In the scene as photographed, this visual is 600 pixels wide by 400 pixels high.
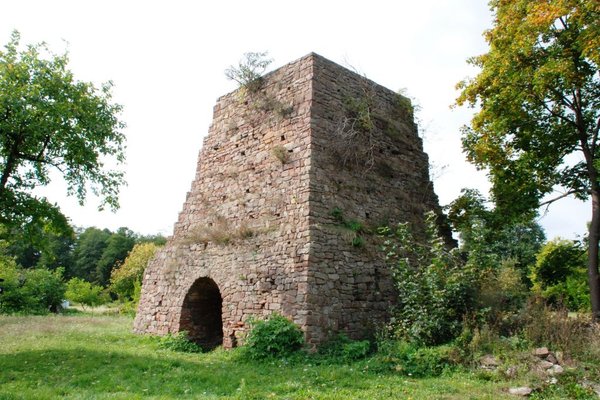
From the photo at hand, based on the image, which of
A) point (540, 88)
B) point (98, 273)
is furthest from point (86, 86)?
point (98, 273)

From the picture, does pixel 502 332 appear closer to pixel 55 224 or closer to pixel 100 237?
pixel 55 224

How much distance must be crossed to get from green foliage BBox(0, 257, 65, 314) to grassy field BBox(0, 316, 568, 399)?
17.2 meters

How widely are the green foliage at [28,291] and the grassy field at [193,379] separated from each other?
1719cm

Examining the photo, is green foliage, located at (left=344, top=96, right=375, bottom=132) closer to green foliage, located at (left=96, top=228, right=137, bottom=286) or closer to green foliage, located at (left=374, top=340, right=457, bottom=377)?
green foliage, located at (left=374, top=340, right=457, bottom=377)

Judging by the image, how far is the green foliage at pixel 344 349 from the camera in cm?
877

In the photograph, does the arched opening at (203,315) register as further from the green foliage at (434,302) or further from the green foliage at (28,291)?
the green foliage at (28,291)

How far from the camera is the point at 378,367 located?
8.04 m

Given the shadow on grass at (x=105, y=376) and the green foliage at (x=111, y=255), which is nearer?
the shadow on grass at (x=105, y=376)

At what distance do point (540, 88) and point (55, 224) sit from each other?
1195 centimetres

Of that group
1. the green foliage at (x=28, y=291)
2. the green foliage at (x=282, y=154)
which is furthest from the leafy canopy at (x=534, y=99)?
the green foliage at (x=28, y=291)

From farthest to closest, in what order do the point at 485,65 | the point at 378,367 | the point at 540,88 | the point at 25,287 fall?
the point at 25,287 → the point at 485,65 → the point at 540,88 → the point at 378,367

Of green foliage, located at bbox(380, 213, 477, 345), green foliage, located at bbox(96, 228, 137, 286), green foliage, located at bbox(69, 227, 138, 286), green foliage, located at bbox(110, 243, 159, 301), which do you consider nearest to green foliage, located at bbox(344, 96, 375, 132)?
green foliage, located at bbox(380, 213, 477, 345)

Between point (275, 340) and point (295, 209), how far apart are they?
9.67ft

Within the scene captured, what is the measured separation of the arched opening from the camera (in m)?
12.2
